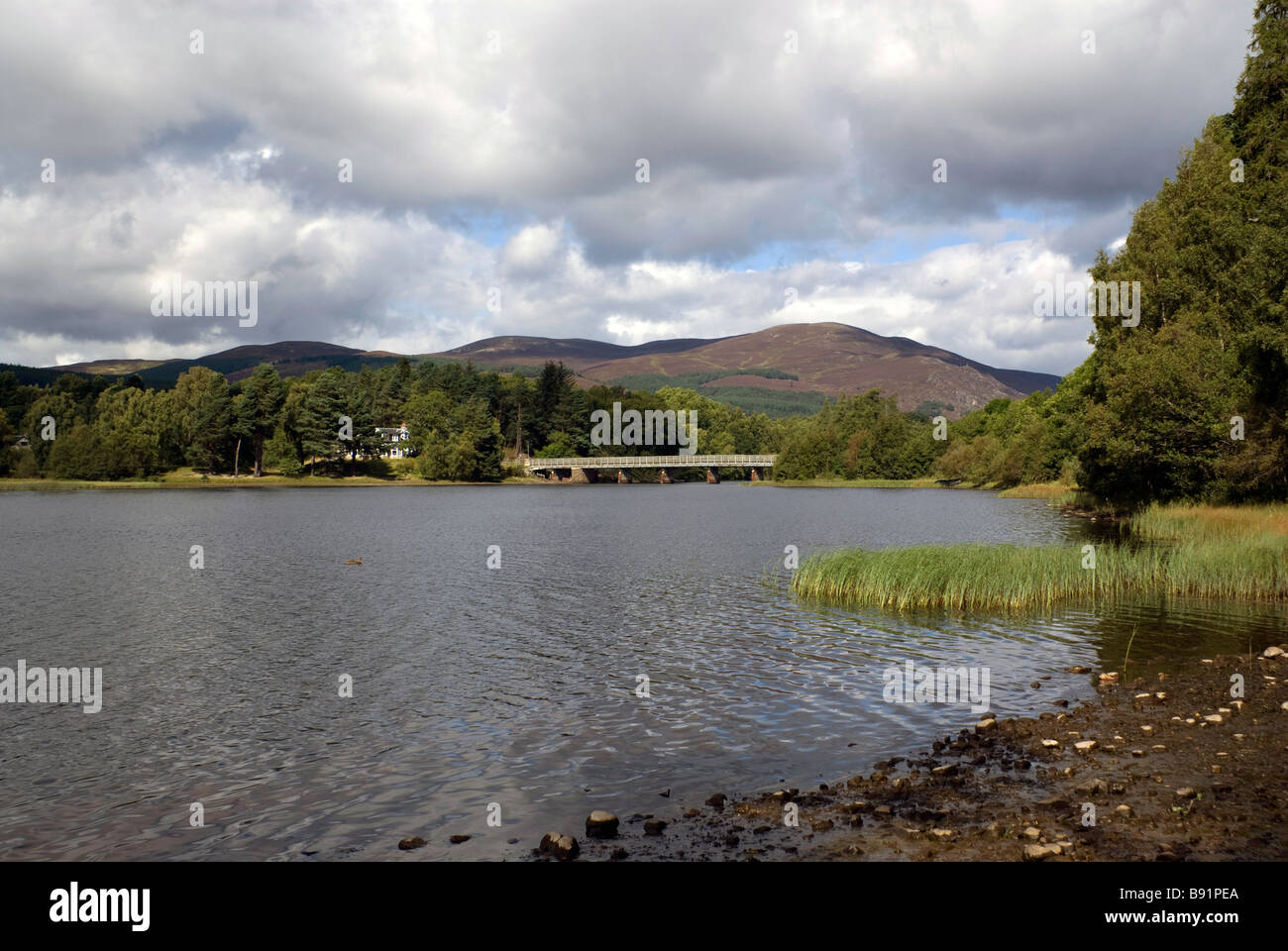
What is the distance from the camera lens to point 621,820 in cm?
1352

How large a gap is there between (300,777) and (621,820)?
623 centimetres

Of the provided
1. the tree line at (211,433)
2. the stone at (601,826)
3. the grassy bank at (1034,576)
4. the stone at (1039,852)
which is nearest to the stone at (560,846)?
the stone at (601,826)

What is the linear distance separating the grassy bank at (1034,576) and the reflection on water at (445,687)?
1.91 metres

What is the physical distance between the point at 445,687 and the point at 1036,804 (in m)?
14.6

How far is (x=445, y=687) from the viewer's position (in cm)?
2272

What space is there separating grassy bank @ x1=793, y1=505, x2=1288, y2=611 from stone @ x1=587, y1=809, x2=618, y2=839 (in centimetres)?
2282

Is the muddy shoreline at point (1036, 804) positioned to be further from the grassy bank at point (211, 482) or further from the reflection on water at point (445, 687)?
the grassy bank at point (211, 482)

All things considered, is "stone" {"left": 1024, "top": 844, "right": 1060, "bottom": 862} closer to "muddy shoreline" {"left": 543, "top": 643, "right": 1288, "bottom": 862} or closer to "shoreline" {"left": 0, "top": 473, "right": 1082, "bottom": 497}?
"muddy shoreline" {"left": 543, "top": 643, "right": 1288, "bottom": 862}

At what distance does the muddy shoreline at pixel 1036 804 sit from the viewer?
37.5ft

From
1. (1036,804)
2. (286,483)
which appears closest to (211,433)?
(286,483)

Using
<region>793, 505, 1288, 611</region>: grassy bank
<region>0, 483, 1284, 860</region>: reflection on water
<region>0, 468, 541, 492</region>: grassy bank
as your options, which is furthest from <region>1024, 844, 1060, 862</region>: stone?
<region>0, 468, 541, 492</region>: grassy bank

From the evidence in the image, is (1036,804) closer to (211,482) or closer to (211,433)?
(211,482)
